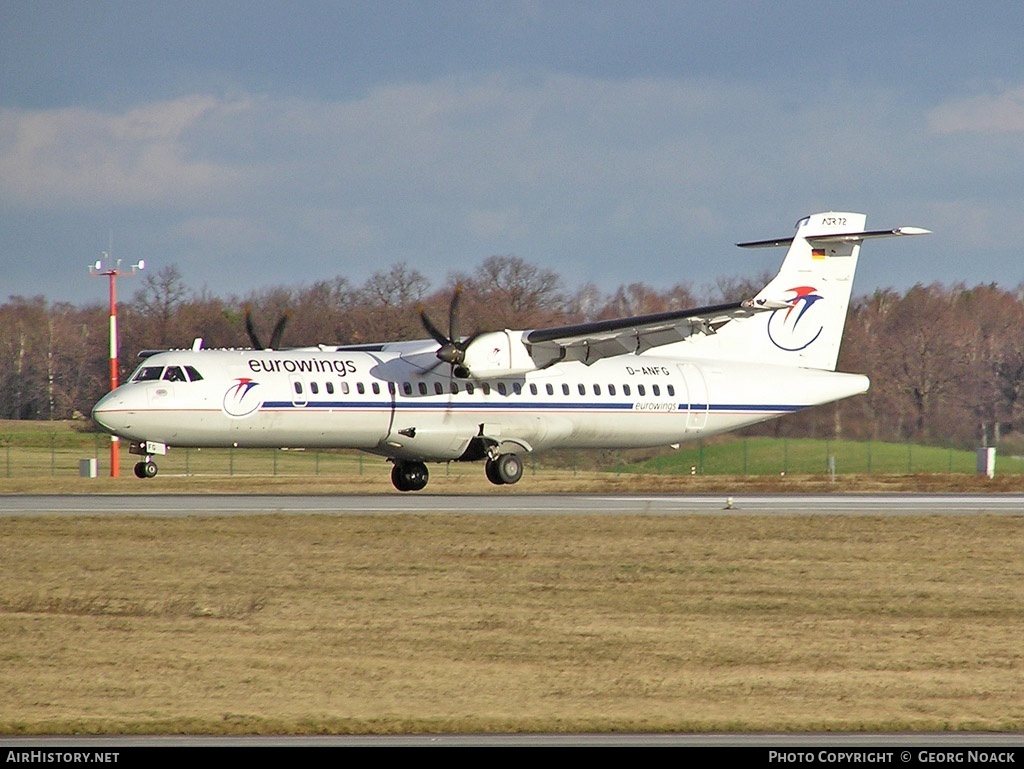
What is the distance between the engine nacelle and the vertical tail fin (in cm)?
684

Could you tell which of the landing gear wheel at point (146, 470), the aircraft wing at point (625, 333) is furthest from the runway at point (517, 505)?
the aircraft wing at point (625, 333)

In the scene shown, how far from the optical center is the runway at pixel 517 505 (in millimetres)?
25781

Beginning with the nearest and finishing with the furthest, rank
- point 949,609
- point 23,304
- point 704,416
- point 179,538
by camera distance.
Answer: point 949,609 → point 179,538 → point 704,416 → point 23,304

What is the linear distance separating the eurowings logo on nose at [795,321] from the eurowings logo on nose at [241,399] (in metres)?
14.6

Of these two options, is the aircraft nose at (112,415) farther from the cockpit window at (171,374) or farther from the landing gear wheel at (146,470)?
the landing gear wheel at (146,470)

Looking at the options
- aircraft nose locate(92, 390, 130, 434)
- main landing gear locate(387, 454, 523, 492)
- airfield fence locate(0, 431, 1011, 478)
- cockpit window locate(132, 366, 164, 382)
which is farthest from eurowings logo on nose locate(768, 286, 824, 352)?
aircraft nose locate(92, 390, 130, 434)

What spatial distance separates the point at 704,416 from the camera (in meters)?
34.9

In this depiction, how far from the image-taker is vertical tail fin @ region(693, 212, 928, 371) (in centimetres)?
3634

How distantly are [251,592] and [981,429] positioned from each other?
36263mm

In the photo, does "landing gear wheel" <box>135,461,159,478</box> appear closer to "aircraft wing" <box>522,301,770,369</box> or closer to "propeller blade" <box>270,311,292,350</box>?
"propeller blade" <box>270,311,292,350</box>

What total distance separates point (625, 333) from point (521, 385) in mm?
2808

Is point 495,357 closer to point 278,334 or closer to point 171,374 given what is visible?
point 278,334
